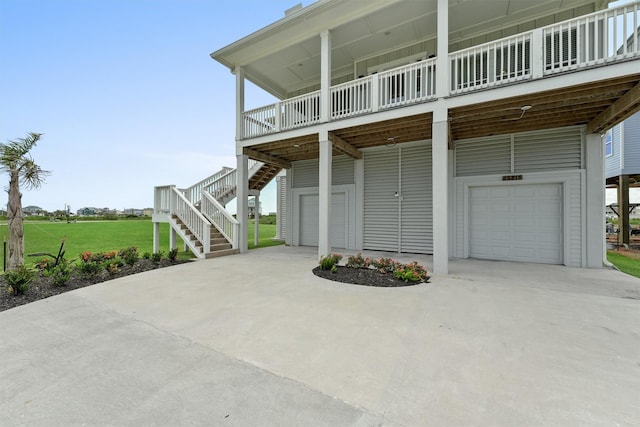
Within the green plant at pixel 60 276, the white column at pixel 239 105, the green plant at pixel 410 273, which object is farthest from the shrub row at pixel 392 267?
the white column at pixel 239 105

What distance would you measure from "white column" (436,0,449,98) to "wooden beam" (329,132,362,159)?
295 cm

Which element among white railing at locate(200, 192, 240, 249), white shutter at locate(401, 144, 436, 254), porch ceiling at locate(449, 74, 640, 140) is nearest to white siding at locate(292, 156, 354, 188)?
white shutter at locate(401, 144, 436, 254)

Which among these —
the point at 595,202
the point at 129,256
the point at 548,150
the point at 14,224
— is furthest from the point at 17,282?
the point at 595,202

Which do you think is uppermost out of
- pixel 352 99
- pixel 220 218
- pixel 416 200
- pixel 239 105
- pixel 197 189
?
pixel 239 105

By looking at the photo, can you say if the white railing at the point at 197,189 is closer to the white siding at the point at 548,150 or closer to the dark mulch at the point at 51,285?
the dark mulch at the point at 51,285

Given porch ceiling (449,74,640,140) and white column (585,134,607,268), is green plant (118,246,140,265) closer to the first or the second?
porch ceiling (449,74,640,140)

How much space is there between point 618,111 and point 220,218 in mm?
10822

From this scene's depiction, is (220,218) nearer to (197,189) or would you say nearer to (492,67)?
(197,189)

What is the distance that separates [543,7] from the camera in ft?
20.9

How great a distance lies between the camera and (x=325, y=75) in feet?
23.2

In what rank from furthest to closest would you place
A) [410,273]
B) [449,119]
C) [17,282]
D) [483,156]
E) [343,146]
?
[343,146] → [483,156] → [449,119] → [410,273] → [17,282]

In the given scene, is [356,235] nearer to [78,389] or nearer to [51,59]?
[78,389]

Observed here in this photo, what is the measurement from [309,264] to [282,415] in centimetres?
525

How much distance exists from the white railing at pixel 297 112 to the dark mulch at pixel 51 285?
553 centimetres
